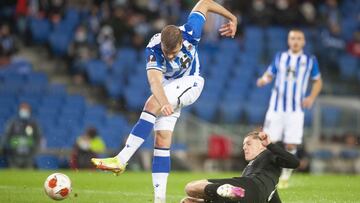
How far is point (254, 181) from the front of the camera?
9.16m

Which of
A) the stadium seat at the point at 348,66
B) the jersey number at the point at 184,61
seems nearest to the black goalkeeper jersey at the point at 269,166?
the jersey number at the point at 184,61

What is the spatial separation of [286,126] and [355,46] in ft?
41.3

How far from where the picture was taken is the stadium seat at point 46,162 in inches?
820

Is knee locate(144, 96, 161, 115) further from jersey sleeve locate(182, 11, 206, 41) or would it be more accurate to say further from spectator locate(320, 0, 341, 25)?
spectator locate(320, 0, 341, 25)

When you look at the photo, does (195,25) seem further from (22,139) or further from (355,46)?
(355,46)

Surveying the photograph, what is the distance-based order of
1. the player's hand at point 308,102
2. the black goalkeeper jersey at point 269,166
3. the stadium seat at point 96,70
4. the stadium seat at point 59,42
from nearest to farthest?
1. the black goalkeeper jersey at point 269,166
2. the player's hand at point 308,102
3. the stadium seat at point 96,70
4. the stadium seat at point 59,42

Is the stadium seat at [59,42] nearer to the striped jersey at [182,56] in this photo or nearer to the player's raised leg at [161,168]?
the striped jersey at [182,56]

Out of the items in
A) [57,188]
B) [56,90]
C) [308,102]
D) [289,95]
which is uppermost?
[56,90]

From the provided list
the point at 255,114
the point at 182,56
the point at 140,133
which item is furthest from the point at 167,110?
the point at 255,114

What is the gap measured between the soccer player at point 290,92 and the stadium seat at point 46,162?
767 cm

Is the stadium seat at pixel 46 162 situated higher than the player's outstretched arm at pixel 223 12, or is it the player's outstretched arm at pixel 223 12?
the player's outstretched arm at pixel 223 12

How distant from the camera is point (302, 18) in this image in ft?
88.7

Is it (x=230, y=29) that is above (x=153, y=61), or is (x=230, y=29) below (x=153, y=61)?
above

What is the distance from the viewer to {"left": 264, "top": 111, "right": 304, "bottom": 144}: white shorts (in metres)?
14.7
